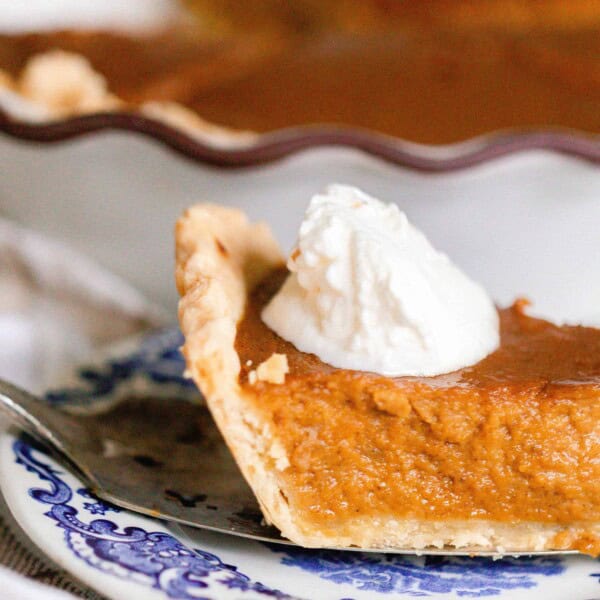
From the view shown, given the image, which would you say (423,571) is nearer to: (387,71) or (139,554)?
(139,554)

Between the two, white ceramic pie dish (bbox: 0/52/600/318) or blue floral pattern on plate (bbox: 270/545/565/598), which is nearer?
blue floral pattern on plate (bbox: 270/545/565/598)

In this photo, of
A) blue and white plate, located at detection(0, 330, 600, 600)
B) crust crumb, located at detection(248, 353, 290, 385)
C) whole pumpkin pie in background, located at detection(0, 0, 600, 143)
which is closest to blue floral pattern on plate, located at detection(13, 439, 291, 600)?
blue and white plate, located at detection(0, 330, 600, 600)

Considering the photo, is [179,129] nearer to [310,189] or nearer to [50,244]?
[310,189]

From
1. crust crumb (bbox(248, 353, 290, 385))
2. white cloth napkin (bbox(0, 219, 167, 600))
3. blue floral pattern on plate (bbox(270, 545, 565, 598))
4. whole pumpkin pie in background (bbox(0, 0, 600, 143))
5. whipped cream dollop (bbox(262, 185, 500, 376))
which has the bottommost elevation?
blue floral pattern on plate (bbox(270, 545, 565, 598))

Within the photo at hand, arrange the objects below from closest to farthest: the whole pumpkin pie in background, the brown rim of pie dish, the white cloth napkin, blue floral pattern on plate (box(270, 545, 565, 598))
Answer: blue floral pattern on plate (box(270, 545, 565, 598)), the brown rim of pie dish, the white cloth napkin, the whole pumpkin pie in background

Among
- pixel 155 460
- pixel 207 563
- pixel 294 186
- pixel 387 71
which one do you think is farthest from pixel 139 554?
pixel 387 71

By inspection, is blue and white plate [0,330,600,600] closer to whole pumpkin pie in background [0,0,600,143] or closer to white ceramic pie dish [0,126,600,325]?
white ceramic pie dish [0,126,600,325]

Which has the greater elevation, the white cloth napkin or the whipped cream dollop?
the white cloth napkin
